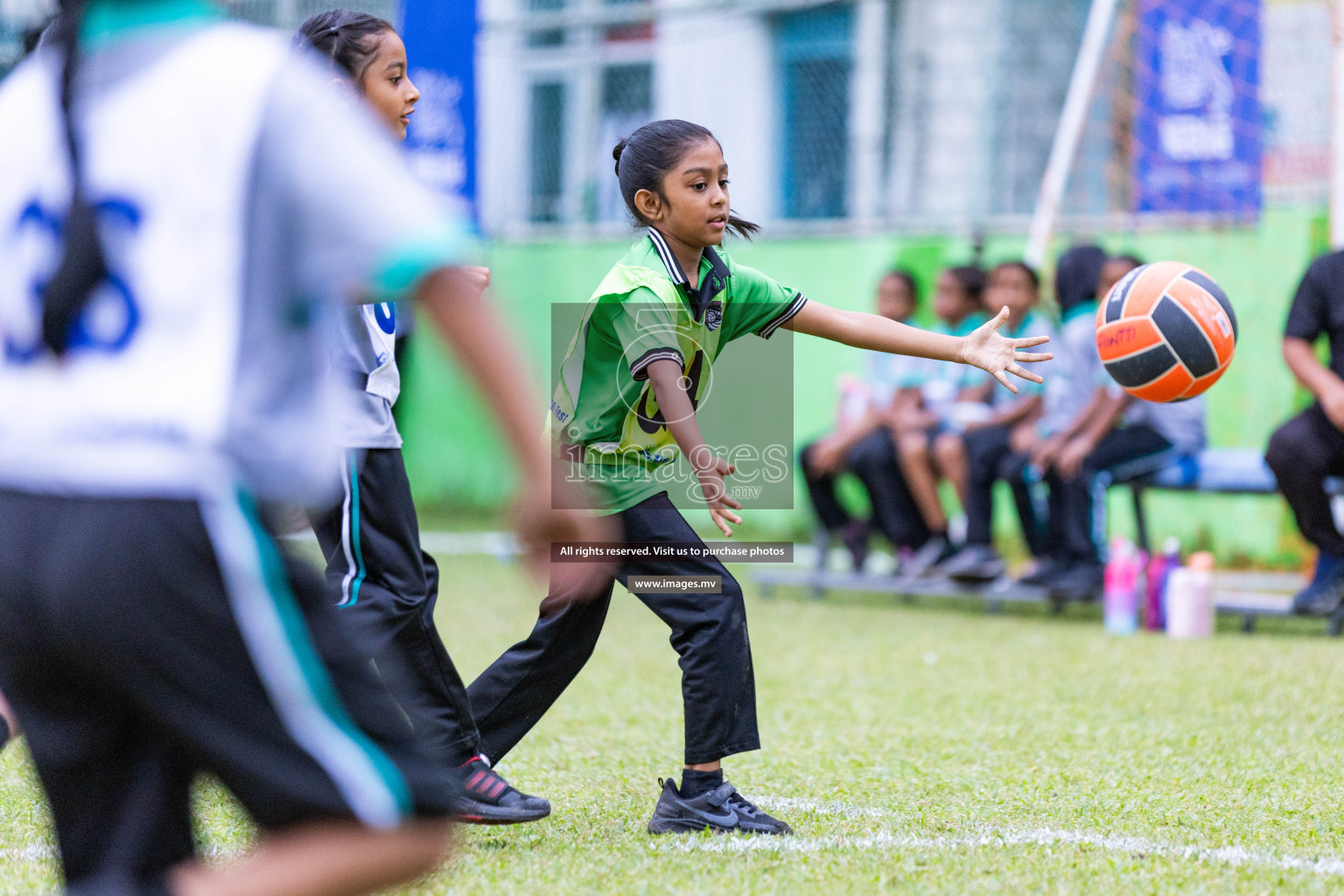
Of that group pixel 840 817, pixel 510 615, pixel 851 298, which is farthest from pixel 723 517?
pixel 851 298

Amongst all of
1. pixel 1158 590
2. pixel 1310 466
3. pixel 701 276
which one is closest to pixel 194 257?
pixel 701 276

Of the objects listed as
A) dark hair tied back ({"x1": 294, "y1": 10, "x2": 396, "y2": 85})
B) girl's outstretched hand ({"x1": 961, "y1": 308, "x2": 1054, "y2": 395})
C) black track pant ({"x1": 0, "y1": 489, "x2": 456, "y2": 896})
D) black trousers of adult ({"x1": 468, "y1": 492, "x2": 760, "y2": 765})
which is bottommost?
black trousers of adult ({"x1": 468, "y1": 492, "x2": 760, "y2": 765})

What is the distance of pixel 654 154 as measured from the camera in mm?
3729

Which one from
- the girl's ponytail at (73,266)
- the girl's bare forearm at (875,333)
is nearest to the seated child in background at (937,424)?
the girl's bare forearm at (875,333)

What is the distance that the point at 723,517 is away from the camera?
3518 millimetres

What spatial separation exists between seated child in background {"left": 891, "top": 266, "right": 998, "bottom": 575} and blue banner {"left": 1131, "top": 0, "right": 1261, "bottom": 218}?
2.04 m

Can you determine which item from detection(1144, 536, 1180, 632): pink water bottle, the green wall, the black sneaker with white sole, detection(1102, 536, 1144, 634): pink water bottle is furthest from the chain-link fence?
the black sneaker with white sole

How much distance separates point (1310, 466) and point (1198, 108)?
3.55 m

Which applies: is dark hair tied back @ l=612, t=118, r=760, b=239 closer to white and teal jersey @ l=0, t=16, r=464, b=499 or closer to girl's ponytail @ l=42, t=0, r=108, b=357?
white and teal jersey @ l=0, t=16, r=464, b=499

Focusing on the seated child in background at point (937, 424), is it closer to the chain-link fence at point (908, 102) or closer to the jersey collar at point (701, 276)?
the chain-link fence at point (908, 102)

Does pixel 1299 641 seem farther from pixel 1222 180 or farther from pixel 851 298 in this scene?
pixel 851 298

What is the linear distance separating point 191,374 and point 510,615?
5844 mm

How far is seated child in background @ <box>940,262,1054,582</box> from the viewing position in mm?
7996

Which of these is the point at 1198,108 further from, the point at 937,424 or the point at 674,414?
the point at 674,414
